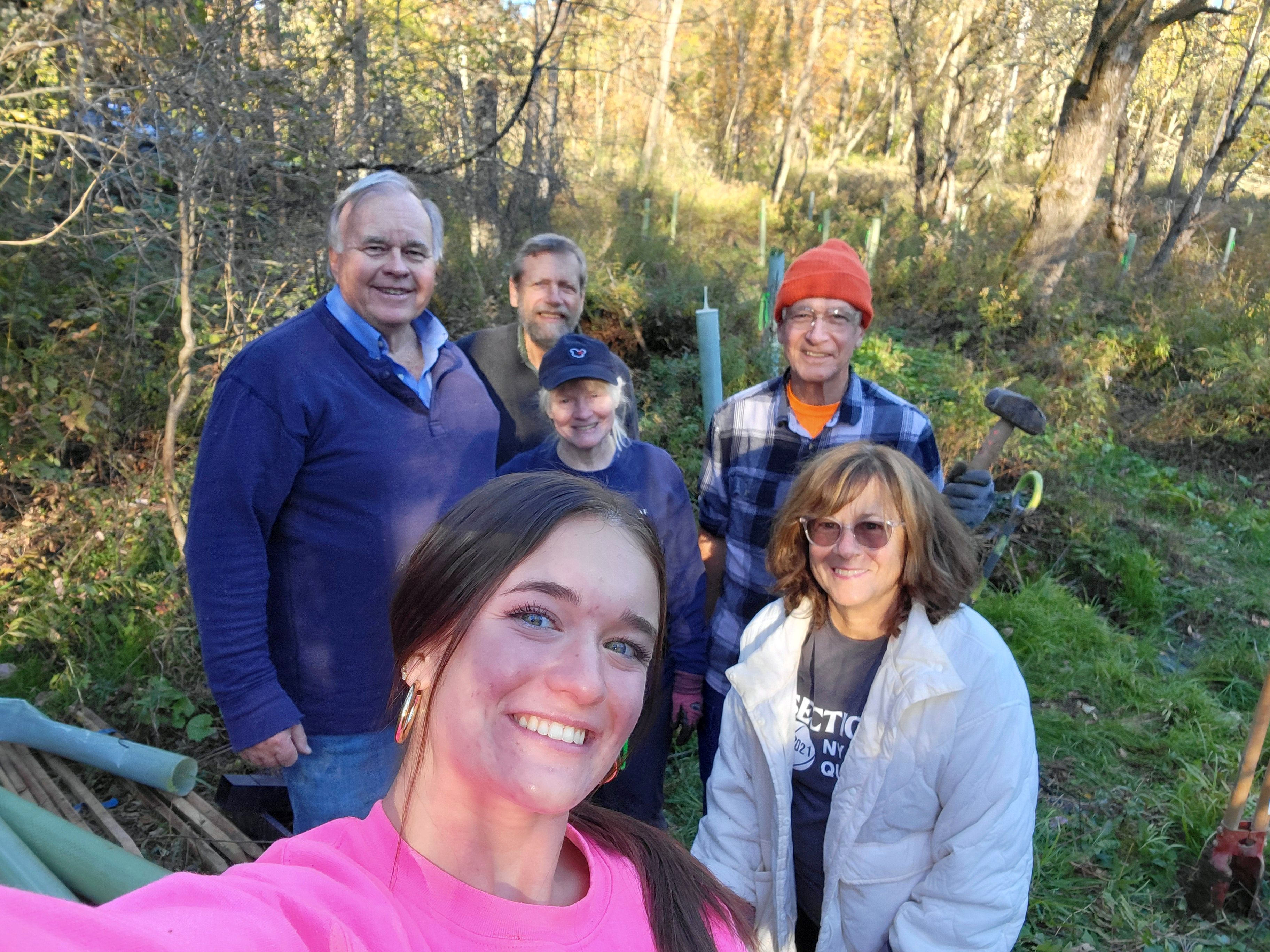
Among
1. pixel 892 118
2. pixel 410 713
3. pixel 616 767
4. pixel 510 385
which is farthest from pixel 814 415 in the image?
pixel 892 118

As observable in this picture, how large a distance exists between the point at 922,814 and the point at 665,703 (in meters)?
0.98

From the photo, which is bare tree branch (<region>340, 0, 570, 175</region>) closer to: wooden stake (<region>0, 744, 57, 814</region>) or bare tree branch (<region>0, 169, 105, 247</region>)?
bare tree branch (<region>0, 169, 105, 247</region>)

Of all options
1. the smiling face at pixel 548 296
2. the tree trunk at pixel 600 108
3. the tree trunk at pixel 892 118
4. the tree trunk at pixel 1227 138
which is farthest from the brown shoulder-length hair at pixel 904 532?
the tree trunk at pixel 892 118

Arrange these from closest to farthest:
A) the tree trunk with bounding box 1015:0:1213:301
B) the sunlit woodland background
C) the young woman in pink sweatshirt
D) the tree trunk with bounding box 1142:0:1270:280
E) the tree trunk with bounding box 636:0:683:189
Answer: the young woman in pink sweatshirt → the sunlit woodland background → the tree trunk with bounding box 1015:0:1213:301 → the tree trunk with bounding box 1142:0:1270:280 → the tree trunk with bounding box 636:0:683:189

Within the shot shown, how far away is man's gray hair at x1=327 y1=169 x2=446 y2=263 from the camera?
7.43ft

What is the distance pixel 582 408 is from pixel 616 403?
123 mm

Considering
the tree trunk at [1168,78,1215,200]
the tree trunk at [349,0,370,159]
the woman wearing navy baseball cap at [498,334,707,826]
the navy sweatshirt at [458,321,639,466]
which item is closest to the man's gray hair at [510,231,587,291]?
the navy sweatshirt at [458,321,639,466]

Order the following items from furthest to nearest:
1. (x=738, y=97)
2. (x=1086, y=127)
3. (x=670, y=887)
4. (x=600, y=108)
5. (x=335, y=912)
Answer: (x=738, y=97) < (x=600, y=108) < (x=1086, y=127) < (x=670, y=887) < (x=335, y=912)

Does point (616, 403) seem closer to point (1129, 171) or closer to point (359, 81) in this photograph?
point (359, 81)

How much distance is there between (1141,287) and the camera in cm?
1074

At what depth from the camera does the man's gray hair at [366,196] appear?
226 centimetres

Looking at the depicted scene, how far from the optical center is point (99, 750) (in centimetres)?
326

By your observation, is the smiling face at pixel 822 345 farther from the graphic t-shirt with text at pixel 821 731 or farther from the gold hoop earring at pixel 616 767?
the gold hoop earring at pixel 616 767

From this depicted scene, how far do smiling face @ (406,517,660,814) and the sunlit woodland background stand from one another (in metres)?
2.75
